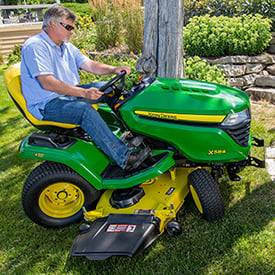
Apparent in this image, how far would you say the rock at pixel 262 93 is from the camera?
516 centimetres

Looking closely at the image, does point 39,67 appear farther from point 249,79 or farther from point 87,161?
point 249,79

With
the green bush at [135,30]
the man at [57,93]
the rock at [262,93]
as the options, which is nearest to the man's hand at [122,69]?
the man at [57,93]

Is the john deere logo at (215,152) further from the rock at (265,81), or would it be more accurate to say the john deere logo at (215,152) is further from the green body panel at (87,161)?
the rock at (265,81)

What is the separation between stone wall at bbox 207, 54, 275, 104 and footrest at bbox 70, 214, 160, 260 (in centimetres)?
362

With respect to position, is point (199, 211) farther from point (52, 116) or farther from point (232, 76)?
point (232, 76)

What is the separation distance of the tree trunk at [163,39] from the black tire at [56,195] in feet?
6.37

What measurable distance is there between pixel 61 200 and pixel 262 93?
3739 mm

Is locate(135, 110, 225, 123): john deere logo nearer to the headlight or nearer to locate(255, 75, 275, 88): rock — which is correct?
the headlight

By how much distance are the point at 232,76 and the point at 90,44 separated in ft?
11.5

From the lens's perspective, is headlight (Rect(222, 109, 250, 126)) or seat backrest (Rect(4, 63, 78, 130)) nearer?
headlight (Rect(222, 109, 250, 126))

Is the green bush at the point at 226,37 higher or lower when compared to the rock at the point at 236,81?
higher

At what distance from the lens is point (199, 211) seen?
9.23 ft

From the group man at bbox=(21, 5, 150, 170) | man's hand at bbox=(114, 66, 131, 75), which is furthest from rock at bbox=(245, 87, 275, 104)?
man at bbox=(21, 5, 150, 170)

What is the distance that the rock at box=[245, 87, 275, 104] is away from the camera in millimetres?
5160
